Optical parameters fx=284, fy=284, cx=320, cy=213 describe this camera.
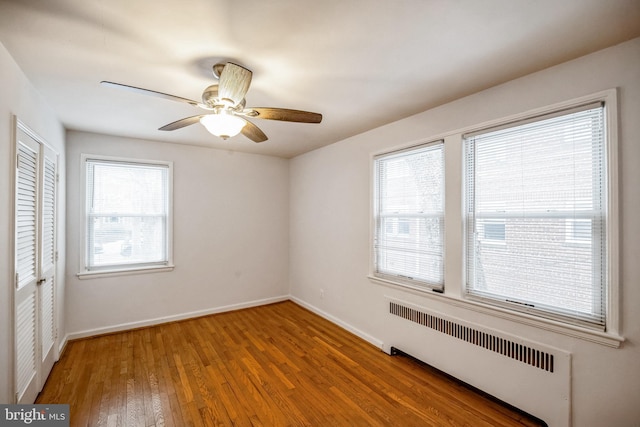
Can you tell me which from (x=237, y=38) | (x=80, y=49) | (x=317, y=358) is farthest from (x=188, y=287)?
(x=237, y=38)

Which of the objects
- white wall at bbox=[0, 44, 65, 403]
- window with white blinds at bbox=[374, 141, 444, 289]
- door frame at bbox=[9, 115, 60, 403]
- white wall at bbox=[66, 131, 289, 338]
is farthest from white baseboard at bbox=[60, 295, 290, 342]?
window with white blinds at bbox=[374, 141, 444, 289]

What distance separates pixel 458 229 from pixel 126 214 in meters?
3.92

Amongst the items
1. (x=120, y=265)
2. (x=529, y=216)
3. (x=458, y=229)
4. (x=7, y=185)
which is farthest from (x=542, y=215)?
(x=120, y=265)

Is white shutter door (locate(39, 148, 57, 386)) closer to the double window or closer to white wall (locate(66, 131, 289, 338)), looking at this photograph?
white wall (locate(66, 131, 289, 338))

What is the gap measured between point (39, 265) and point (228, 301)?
7.94 ft

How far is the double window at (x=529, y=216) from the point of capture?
1771mm

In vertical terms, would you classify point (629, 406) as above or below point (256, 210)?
below

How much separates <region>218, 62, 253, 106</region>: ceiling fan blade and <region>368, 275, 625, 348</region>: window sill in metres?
2.33

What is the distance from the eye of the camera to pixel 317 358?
2.93 m

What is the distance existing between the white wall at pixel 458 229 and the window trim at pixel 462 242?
0.03 metres

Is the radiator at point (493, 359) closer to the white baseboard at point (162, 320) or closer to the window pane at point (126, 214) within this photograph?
the white baseboard at point (162, 320)

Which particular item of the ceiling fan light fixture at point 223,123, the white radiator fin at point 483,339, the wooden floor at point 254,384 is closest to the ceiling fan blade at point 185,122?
the ceiling fan light fixture at point 223,123

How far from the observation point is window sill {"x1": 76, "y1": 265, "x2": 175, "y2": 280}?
3.45 meters

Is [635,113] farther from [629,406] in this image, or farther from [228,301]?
[228,301]
